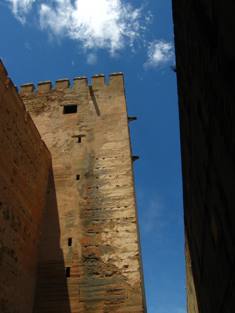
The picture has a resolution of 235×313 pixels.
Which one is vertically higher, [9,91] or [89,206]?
[9,91]

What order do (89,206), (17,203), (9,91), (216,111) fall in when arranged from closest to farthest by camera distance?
(216,111) → (17,203) → (9,91) → (89,206)

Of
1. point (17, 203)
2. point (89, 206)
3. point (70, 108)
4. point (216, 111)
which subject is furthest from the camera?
point (70, 108)

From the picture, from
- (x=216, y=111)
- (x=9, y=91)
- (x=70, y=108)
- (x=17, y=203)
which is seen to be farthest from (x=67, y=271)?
(x=216, y=111)

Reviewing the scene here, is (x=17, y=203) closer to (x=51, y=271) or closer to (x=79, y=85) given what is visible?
(x=51, y=271)

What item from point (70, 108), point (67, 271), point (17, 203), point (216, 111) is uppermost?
point (70, 108)

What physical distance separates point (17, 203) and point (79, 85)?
5869 millimetres

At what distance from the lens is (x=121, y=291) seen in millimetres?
7461

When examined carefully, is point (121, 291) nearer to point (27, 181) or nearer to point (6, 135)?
point (27, 181)

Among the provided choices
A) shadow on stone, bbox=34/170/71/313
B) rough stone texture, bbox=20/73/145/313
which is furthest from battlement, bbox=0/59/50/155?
shadow on stone, bbox=34/170/71/313

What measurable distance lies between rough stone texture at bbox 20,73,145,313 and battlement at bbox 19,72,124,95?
4 cm

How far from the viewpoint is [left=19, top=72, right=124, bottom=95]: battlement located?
11.6 meters

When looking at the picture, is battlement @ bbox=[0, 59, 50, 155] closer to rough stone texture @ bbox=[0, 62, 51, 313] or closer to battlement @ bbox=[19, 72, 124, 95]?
rough stone texture @ bbox=[0, 62, 51, 313]

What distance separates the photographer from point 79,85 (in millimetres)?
11773

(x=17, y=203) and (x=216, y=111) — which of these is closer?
(x=216, y=111)
